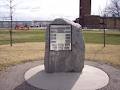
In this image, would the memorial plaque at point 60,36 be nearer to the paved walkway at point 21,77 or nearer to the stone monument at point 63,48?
the stone monument at point 63,48

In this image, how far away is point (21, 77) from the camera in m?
9.23

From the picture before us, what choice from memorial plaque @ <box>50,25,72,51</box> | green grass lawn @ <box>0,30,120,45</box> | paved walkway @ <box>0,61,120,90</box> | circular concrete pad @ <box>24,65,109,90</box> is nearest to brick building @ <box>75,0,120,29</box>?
green grass lawn @ <box>0,30,120,45</box>

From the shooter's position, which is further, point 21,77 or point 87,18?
point 87,18

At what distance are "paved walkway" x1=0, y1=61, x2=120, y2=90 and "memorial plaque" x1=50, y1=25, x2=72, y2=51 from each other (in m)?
1.66

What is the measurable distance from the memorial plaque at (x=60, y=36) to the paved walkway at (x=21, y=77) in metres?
1.66

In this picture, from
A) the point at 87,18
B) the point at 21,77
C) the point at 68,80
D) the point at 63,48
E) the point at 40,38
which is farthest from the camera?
the point at 87,18

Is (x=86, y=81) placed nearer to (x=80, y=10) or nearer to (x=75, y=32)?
(x=75, y=32)

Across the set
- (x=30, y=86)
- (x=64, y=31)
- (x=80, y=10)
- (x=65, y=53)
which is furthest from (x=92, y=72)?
(x=80, y=10)

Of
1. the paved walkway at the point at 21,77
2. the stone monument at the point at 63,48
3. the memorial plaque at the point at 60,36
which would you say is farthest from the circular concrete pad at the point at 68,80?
the memorial plaque at the point at 60,36

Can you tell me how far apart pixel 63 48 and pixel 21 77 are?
1.99 m

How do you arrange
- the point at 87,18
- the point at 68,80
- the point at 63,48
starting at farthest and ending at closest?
1. the point at 87,18
2. the point at 63,48
3. the point at 68,80

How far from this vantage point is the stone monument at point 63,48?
9.75 m

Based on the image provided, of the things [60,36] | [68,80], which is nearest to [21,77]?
[68,80]

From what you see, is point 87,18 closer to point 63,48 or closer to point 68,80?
point 63,48
